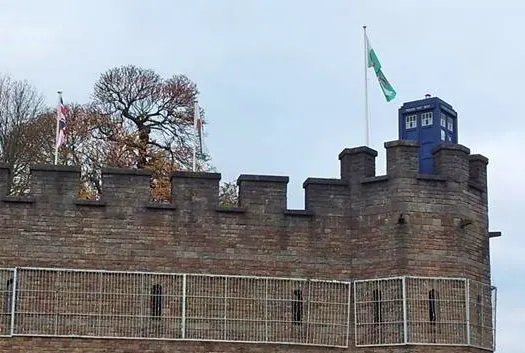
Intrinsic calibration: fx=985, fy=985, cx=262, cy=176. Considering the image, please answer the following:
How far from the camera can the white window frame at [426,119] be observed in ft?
75.9

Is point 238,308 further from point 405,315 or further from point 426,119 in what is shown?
point 426,119

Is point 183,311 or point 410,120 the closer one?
point 183,311

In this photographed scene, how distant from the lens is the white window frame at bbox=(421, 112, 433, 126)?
23.1 m

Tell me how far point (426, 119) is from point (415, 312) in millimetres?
5126

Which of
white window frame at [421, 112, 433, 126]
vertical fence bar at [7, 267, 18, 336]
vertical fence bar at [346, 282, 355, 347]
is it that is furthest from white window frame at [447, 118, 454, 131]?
vertical fence bar at [7, 267, 18, 336]

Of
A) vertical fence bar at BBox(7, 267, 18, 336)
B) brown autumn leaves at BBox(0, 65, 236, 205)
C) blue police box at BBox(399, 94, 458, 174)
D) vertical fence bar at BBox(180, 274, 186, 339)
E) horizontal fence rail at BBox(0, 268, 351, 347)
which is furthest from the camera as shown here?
brown autumn leaves at BBox(0, 65, 236, 205)

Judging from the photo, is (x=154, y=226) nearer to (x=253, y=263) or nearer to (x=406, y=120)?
(x=253, y=263)

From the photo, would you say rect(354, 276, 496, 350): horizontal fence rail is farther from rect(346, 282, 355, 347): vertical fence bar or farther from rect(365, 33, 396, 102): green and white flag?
rect(365, 33, 396, 102): green and white flag

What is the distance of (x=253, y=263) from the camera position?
20578 mm

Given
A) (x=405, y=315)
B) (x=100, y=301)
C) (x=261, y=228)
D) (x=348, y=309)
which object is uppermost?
(x=261, y=228)

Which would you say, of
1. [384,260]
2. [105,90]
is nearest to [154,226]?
[384,260]

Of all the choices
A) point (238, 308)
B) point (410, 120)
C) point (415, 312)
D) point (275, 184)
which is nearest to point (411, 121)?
point (410, 120)

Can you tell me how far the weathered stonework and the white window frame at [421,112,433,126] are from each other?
1.76 meters

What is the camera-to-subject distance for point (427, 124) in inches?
912
